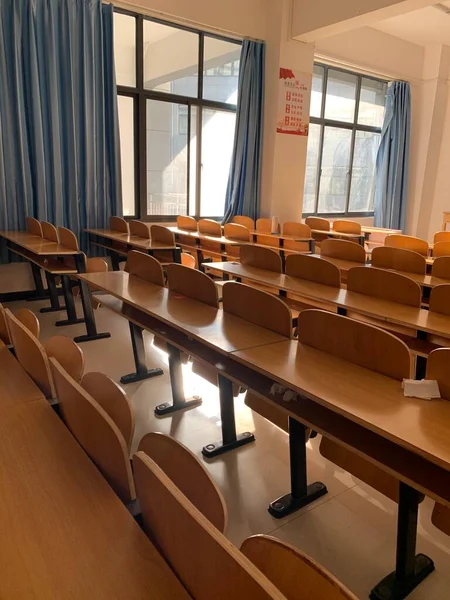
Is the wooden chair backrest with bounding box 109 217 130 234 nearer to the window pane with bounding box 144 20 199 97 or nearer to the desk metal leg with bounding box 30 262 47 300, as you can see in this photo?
the desk metal leg with bounding box 30 262 47 300

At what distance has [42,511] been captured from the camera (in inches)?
35.1

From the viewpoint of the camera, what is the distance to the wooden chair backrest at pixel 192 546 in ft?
1.93

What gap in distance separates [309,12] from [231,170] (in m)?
1.97

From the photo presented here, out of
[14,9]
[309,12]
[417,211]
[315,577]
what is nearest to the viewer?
[315,577]

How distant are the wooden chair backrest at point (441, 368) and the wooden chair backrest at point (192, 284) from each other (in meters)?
1.11

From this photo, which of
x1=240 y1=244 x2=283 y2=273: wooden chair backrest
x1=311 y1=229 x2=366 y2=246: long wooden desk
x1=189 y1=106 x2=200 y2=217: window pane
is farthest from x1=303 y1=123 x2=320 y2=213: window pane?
x1=240 y1=244 x2=283 y2=273: wooden chair backrest

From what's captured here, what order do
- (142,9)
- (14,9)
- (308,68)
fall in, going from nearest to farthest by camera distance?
(14,9) → (142,9) → (308,68)

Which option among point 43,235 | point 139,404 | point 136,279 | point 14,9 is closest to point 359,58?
point 14,9

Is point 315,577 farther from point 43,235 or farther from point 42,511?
point 43,235

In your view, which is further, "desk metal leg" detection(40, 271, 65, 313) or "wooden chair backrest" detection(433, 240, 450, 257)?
"desk metal leg" detection(40, 271, 65, 313)

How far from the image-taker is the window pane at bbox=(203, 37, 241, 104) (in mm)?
5633

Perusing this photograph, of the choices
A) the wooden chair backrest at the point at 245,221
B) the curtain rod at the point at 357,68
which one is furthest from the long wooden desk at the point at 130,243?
the curtain rod at the point at 357,68

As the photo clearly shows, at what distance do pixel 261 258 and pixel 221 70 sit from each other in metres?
3.63

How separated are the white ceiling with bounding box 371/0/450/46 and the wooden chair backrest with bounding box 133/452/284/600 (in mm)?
7091
